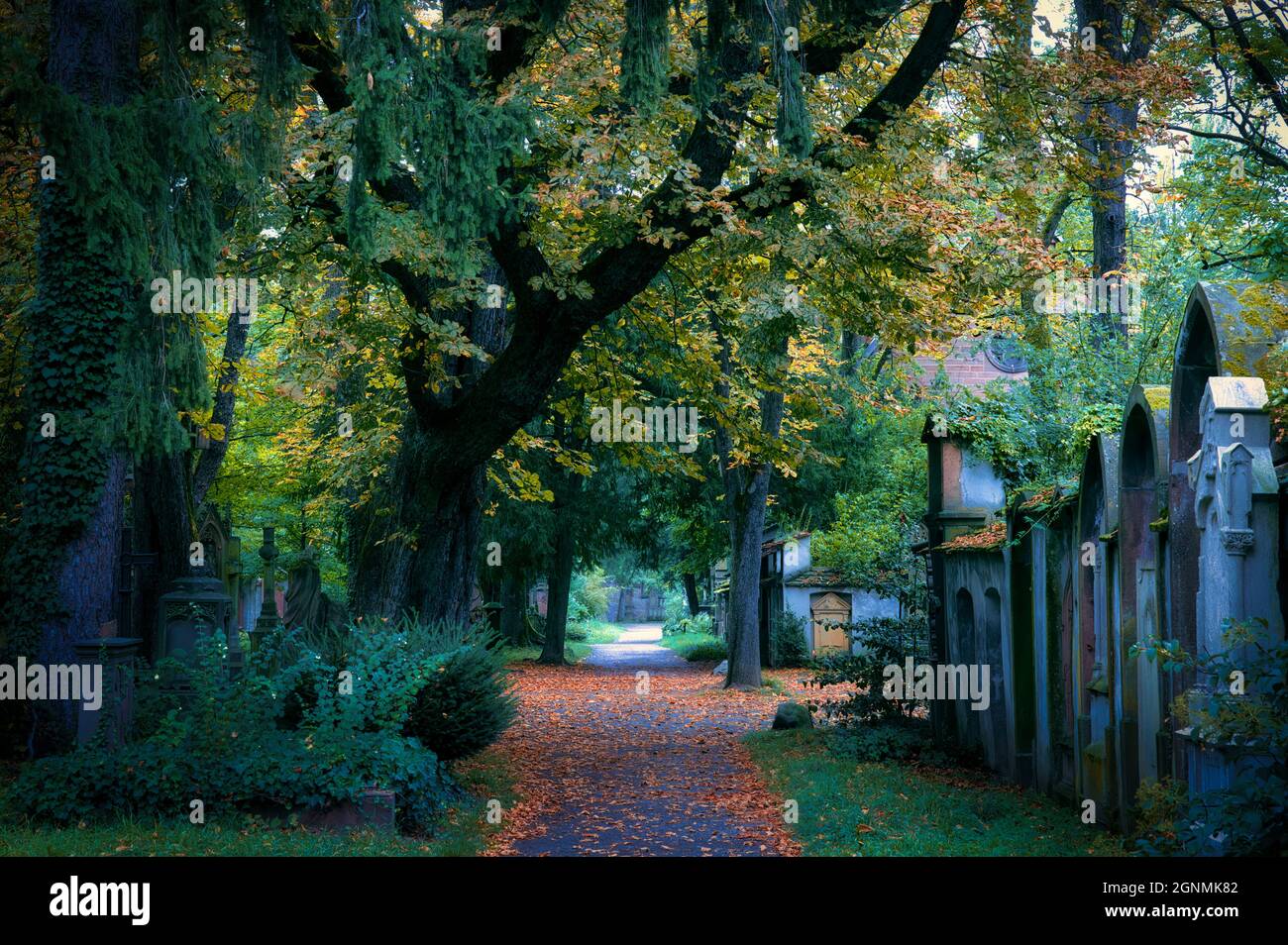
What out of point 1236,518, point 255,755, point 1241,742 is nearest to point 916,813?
point 1241,742

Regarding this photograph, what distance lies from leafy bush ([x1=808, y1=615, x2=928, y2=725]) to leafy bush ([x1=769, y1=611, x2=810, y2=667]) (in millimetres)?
14411

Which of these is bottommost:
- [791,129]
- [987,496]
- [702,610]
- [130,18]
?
[702,610]

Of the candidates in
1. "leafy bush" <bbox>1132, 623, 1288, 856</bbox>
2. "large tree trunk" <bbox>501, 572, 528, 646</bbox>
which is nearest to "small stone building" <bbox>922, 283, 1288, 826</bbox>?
"leafy bush" <bbox>1132, 623, 1288, 856</bbox>

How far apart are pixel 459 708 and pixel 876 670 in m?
6.60

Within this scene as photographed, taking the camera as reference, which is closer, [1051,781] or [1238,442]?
[1238,442]

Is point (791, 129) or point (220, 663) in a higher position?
point (791, 129)

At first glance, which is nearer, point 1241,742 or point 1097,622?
point 1241,742

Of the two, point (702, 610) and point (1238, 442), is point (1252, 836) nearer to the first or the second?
point (1238, 442)

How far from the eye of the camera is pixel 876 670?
613 inches

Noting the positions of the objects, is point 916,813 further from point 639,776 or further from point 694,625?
point 694,625

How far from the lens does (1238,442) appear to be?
21.4 ft

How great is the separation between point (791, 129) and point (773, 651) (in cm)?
2172

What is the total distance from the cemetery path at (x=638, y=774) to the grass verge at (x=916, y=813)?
379 millimetres

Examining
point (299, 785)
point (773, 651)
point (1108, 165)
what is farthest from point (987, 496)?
point (773, 651)
